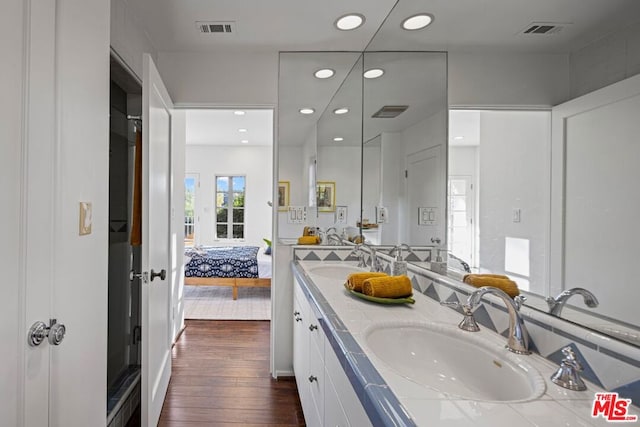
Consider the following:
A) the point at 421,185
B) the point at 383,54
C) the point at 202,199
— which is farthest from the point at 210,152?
the point at 421,185

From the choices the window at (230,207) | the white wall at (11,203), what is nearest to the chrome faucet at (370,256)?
the white wall at (11,203)

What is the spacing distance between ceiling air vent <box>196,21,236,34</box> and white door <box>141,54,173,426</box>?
0.46 m

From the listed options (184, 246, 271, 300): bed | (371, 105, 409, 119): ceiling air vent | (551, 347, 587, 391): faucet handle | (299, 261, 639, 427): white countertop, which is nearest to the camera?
(299, 261, 639, 427): white countertop

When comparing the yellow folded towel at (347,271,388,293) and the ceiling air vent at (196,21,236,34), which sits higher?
the ceiling air vent at (196,21,236,34)

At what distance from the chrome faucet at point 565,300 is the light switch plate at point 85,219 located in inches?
59.0

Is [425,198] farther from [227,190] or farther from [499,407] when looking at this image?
[227,190]

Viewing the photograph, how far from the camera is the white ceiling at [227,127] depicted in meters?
4.89

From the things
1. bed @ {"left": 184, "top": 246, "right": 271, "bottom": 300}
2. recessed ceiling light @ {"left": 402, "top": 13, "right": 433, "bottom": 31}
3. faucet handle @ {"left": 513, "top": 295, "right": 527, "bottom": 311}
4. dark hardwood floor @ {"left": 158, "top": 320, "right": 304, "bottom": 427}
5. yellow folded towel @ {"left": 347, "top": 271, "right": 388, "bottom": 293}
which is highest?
recessed ceiling light @ {"left": 402, "top": 13, "right": 433, "bottom": 31}

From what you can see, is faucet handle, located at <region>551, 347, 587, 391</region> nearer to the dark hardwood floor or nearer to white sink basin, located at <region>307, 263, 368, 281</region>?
white sink basin, located at <region>307, 263, 368, 281</region>

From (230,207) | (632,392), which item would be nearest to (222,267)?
(230,207)

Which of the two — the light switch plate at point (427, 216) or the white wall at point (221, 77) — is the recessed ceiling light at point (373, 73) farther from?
the light switch plate at point (427, 216)

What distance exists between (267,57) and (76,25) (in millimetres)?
1629

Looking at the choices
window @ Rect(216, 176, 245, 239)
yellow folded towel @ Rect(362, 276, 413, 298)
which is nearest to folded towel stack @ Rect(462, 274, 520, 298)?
yellow folded towel @ Rect(362, 276, 413, 298)

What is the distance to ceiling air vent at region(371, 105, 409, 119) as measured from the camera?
2.09m
